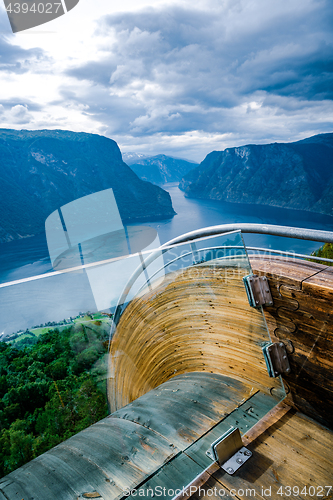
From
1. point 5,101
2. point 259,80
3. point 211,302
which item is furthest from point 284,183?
point 5,101

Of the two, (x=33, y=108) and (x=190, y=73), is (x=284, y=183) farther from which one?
(x=33, y=108)

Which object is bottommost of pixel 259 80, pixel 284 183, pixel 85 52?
pixel 284 183

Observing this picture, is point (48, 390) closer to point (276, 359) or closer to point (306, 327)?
point (276, 359)

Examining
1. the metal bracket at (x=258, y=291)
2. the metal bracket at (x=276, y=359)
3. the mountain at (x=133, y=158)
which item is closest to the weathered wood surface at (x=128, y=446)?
the metal bracket at (x=276, y=359)

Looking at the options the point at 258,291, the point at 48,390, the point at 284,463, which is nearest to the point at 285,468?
the point at 284,463

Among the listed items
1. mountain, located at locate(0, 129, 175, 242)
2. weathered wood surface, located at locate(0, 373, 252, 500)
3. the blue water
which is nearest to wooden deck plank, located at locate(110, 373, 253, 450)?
weathered wood surface, located at locate(0, 373, 252, 500)
